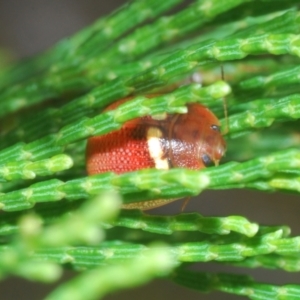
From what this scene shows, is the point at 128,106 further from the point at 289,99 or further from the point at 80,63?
the point at 80,63

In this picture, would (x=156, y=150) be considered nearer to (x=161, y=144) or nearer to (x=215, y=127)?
(x=161, y=144)

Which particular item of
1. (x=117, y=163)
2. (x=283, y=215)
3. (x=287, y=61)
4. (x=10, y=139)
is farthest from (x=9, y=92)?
(x=283, y=215)

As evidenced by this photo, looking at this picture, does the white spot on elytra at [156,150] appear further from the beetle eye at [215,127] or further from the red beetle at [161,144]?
the beetle eye at [215,127]

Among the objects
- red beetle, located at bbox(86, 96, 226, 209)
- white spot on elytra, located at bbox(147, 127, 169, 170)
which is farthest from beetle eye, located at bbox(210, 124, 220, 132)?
white spot on elytra, located at bbox(147, 127, 169, 170)

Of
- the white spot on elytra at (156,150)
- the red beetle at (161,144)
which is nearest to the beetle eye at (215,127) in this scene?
the red beetle at (161,144)

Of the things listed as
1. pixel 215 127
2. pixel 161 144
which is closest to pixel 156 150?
pixel 161 144

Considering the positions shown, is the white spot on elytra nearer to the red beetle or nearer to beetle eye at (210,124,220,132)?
the red beetle
